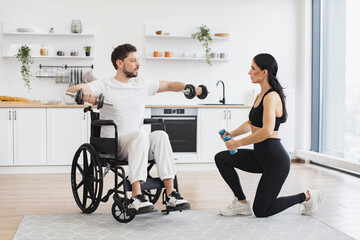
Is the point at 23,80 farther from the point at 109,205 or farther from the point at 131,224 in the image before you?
the point at 131,224

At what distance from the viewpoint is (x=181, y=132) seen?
5.20 meters

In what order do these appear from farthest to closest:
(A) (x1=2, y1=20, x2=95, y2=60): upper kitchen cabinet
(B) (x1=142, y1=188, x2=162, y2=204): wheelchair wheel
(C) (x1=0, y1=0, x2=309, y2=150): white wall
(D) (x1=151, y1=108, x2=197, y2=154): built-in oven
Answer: (C) (x1=0, y1=0, x2=309, y2=150): white wall, (A) (x1=2, y1=20, x2=95, y2=60): upper kitchen cabinet, (D) (x1=151, y1=108, x2=197, y2=154): built-in oven, (B) (x1=142, y1=188, x2=162, y2=204): wheelchair wheel

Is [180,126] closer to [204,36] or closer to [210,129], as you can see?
[210,129]

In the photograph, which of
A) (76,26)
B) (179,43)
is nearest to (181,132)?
(179,43)

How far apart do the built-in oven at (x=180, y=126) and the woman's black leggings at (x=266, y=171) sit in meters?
2.24

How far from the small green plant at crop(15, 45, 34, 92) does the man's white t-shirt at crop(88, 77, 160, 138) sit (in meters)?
2.68

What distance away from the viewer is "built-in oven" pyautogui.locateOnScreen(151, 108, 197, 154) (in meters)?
5.15

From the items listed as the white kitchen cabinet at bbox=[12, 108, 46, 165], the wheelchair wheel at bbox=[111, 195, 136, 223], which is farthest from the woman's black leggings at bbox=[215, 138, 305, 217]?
the white kitchen cabinet at bbox=[12, 108, 46, 165]

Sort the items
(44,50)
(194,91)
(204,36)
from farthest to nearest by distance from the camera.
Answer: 1. (204,36)
2. (44,50)
3. (194,91)

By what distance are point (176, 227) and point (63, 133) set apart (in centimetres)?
264

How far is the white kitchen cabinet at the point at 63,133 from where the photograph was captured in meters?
4.89

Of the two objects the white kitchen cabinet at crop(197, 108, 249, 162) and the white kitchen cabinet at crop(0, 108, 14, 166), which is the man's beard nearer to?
the white kitchen cabinet at crop(197, 108, 249, 162)

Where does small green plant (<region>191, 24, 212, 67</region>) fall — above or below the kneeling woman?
above

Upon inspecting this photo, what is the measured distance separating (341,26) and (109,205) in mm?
3540
